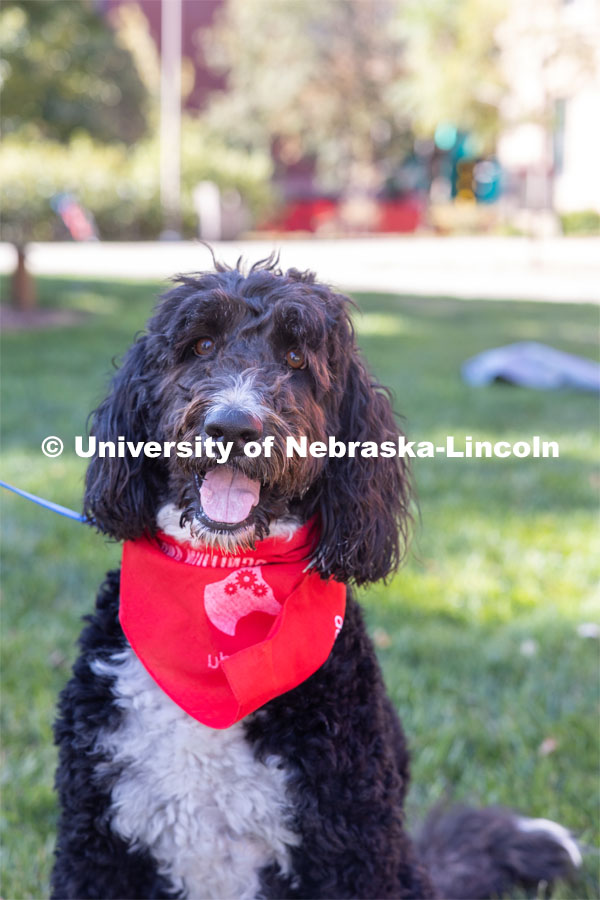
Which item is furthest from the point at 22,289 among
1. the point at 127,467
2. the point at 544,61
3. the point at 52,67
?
the point at 544,61

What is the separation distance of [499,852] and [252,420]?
61.7 inches

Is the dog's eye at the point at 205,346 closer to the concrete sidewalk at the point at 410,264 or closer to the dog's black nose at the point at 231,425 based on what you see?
the dog's black nose at the point at 231,425

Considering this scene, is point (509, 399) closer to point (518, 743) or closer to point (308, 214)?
point (518, 743)

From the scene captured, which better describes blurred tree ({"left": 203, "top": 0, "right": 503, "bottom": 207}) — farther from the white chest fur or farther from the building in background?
the white chest fur

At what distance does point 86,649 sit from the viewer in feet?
7.68

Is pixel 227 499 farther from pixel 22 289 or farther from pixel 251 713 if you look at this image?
pixel 22 289

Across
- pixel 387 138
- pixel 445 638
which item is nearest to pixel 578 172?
pixel 387 138

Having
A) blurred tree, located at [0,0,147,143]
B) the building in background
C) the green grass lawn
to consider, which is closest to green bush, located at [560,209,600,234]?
the building in background

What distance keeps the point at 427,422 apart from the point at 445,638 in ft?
11.7

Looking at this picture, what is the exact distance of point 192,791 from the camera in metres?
2.18

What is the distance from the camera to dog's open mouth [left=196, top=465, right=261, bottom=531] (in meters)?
2.07

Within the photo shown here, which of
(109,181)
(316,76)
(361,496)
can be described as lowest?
(109,181)

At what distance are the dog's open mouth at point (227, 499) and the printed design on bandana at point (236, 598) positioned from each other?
0.24 meters

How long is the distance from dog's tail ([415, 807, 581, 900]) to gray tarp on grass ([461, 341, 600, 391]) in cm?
687
